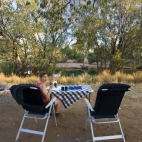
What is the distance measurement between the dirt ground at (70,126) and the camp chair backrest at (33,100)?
0.46m

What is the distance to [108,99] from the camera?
114 inches

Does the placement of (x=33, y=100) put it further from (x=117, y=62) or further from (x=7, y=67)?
(x=7, y=67)

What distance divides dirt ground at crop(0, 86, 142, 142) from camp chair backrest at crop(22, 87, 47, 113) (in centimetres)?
46

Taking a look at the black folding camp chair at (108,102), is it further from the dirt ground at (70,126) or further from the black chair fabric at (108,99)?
the dirt ground at (70,126)

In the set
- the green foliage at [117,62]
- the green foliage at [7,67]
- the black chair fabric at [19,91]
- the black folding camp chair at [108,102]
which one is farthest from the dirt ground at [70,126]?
the green foliage at [7,67]

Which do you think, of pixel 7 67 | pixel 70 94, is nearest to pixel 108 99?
pixel 70 94

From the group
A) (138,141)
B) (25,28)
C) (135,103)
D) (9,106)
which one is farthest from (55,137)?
(25,28)

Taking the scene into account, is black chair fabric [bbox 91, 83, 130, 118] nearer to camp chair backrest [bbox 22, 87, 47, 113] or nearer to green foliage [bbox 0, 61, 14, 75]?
camp chair backrest [bbox 22, 87, 47, 113]

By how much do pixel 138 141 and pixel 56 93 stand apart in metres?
1.47

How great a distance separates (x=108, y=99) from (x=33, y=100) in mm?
1114

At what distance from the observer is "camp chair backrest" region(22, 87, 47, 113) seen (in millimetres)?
2998

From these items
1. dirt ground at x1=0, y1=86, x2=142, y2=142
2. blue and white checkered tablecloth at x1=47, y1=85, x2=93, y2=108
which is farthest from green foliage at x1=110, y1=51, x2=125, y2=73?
blue and white checkered tablecloth at x1=47, y1=85, x2=93, y2=108

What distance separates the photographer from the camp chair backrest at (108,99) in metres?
2.80

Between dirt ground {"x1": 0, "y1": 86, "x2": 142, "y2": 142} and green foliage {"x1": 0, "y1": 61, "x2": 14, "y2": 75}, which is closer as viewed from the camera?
dirt ground {"x1": 0, "y1": 86, "x2": 142, "y2": 142}
